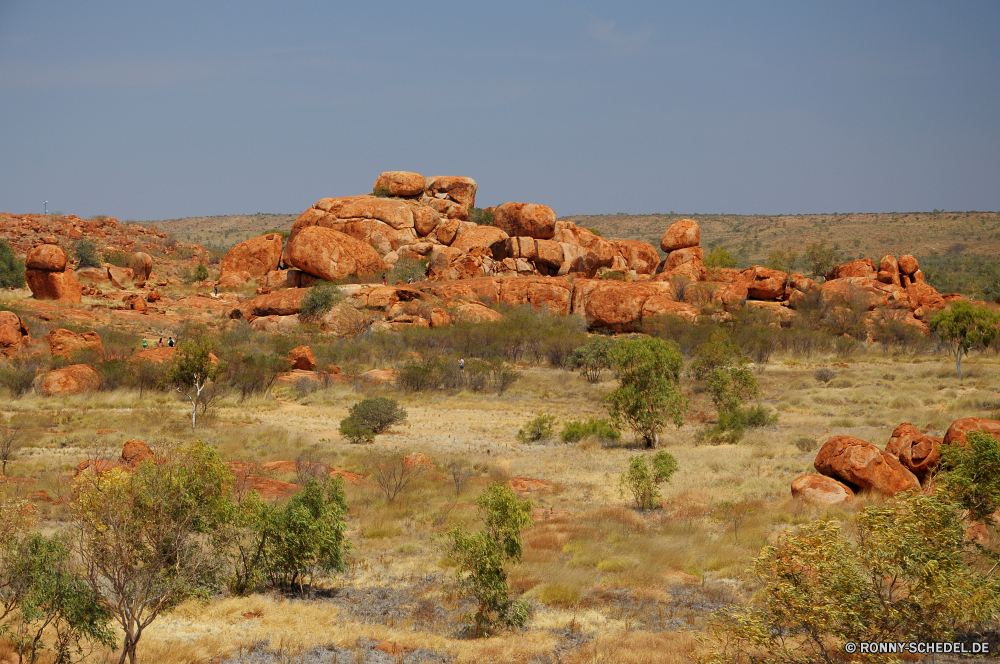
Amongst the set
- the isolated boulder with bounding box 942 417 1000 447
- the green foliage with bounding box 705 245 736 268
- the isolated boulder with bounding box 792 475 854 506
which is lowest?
the isolated boulder with bounding box 792 475 854 506

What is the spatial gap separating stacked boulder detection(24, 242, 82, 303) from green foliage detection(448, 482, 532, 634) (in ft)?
141

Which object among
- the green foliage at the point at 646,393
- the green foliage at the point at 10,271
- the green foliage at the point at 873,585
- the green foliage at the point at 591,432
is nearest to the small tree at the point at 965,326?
the green foliage at the point at 646,393

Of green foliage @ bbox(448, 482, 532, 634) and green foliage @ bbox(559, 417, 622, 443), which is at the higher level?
green foliage @ bbox(448, 482, 532, 634)

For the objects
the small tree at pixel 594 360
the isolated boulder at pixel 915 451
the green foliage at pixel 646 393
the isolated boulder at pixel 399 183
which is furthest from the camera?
the isolated boulder at pixel 399 183

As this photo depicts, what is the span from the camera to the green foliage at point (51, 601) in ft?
23.1

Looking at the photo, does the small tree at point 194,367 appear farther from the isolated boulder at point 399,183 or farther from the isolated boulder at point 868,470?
the isolated boulder at point 399,183

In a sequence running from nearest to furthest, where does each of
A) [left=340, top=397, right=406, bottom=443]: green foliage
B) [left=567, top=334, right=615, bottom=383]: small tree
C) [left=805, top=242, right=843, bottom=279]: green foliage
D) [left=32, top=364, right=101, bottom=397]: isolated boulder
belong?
1. [left=340, top=397, right=406, bottom=443]: green foliage
2. [left=32, top=364, right=101, bottom=397]: isolated boulder
3. [left=567, top=334, right=615, bottom=383]: small tree
4. [left=805, top=242, right=843, bottom=279]: green foliage

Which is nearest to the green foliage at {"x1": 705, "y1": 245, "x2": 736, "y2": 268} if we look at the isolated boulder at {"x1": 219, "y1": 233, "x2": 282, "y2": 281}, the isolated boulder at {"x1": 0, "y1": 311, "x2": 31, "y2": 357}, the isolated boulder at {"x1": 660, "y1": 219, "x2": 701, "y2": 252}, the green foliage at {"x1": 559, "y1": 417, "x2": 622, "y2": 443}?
the isolated boulder at {"x1": 660, "y1": 219, "x2": 701, "y2": 252}

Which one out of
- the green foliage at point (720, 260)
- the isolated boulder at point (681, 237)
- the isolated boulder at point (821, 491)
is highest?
the isolated boulder at point (681, 237)

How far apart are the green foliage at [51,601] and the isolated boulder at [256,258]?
1931 inches

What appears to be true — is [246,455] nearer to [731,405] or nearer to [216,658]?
[216,658]

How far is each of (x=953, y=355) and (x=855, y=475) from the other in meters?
32.3

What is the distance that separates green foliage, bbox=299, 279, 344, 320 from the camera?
145ft

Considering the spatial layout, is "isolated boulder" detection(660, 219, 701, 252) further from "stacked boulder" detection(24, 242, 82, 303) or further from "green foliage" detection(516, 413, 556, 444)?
"stacked boulder" detection(24, 242, 82, 303)
